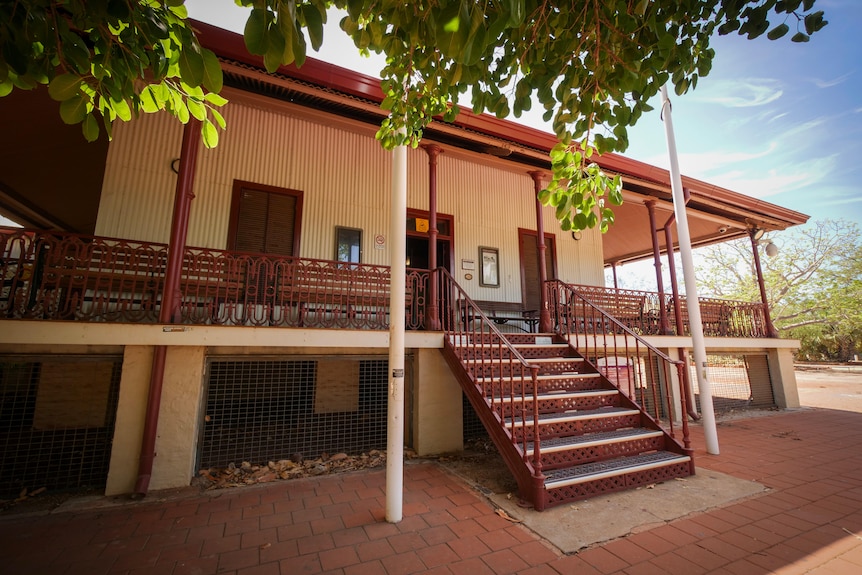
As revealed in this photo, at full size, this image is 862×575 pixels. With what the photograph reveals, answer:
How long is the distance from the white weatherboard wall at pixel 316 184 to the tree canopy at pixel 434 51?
160 inches

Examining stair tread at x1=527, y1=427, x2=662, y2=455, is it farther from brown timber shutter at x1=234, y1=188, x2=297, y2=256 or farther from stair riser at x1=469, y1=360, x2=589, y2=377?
brown timber shutter at x1=234, y1=188, x2=297, y2=256

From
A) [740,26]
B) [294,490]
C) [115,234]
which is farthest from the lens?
[115,234]

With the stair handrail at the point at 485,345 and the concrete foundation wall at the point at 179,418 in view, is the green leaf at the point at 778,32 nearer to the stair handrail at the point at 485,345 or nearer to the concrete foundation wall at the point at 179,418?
the stair handrail at the point at 485,345

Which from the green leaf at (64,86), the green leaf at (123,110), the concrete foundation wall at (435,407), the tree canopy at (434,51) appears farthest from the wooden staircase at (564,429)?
the green leaf at (64,86)

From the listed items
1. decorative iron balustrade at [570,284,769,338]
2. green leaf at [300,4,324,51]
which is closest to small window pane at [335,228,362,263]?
decorative iron balustrade at [570,284,769,338]

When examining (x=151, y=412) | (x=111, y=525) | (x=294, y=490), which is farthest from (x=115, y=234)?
(x=294, y=490)

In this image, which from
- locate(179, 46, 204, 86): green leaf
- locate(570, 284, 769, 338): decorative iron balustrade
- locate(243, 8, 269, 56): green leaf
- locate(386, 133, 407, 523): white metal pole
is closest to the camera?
locate(243, 8, 269, 56): green leaf

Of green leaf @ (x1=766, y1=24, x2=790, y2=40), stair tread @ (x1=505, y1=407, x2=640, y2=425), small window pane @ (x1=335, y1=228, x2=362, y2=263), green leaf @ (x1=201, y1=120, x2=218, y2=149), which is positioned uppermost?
small window pane @ (x1=335, y1=228, x2=362, y2=263)

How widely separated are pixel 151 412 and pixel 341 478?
7.21ft

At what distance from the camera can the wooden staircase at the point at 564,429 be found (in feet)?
11.5

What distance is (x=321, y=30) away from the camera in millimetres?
1319

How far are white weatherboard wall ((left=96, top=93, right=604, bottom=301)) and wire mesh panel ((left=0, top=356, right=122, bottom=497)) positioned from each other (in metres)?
2.09

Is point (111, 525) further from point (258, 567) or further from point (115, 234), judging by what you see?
point (115, 234)

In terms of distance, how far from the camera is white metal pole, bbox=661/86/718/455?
4996 millimetres
